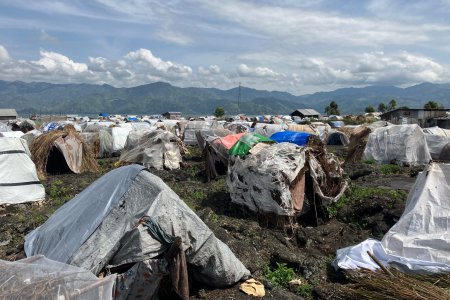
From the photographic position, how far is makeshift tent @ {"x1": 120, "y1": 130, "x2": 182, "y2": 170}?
67.2ft

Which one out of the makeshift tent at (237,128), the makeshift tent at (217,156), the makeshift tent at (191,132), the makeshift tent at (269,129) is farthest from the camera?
the makeshift tent at (191,132)

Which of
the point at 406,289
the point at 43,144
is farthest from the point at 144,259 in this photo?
the point at 43,144

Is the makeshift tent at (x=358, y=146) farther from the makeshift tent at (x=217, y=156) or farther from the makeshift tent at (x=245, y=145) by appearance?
the makeshift tent at (x=245, y=145)

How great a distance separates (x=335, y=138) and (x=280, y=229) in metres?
29.0

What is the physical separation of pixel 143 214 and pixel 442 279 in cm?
457

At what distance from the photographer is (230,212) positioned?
11711mm

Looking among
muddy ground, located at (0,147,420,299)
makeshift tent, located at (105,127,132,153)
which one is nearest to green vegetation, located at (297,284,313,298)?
muddy ground, located at (0,147,420,299)

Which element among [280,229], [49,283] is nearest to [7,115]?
[280,229]

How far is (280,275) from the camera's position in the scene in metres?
7.36

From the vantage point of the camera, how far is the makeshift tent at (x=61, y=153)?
1900 cm

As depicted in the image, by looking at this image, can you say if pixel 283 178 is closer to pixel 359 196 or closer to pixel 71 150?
pixel 359 196

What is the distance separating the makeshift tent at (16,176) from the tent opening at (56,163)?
6.04 metres

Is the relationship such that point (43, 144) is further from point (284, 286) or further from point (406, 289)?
point (406, 289)

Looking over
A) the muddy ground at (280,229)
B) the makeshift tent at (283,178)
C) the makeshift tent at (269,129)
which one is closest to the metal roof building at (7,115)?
the makeshift tent at (269,129)
